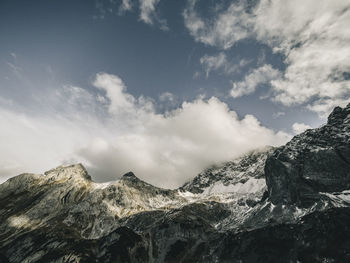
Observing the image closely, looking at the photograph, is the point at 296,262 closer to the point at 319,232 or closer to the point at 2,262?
the point at 319,232

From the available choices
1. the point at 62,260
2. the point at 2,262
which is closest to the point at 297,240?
the point at 62,260

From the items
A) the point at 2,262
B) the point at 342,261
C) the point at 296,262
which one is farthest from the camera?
the point at 2,262

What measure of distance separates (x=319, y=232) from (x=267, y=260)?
165ft

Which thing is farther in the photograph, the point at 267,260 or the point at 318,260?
the point at 267,260

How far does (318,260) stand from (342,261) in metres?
14.9

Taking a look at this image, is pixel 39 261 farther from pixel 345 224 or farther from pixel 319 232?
pixel 345 224

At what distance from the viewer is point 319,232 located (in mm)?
198500

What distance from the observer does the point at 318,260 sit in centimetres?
17262

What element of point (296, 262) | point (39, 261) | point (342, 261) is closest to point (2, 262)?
point (39, 261)

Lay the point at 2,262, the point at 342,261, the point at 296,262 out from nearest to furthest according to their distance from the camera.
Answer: the point at 342,261, the point at 296,262, the point at 2,262

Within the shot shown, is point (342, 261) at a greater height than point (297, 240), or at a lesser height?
lesser

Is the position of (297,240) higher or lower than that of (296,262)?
higher

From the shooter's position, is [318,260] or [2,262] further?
[2,262]

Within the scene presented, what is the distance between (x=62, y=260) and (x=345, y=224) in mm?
236886
